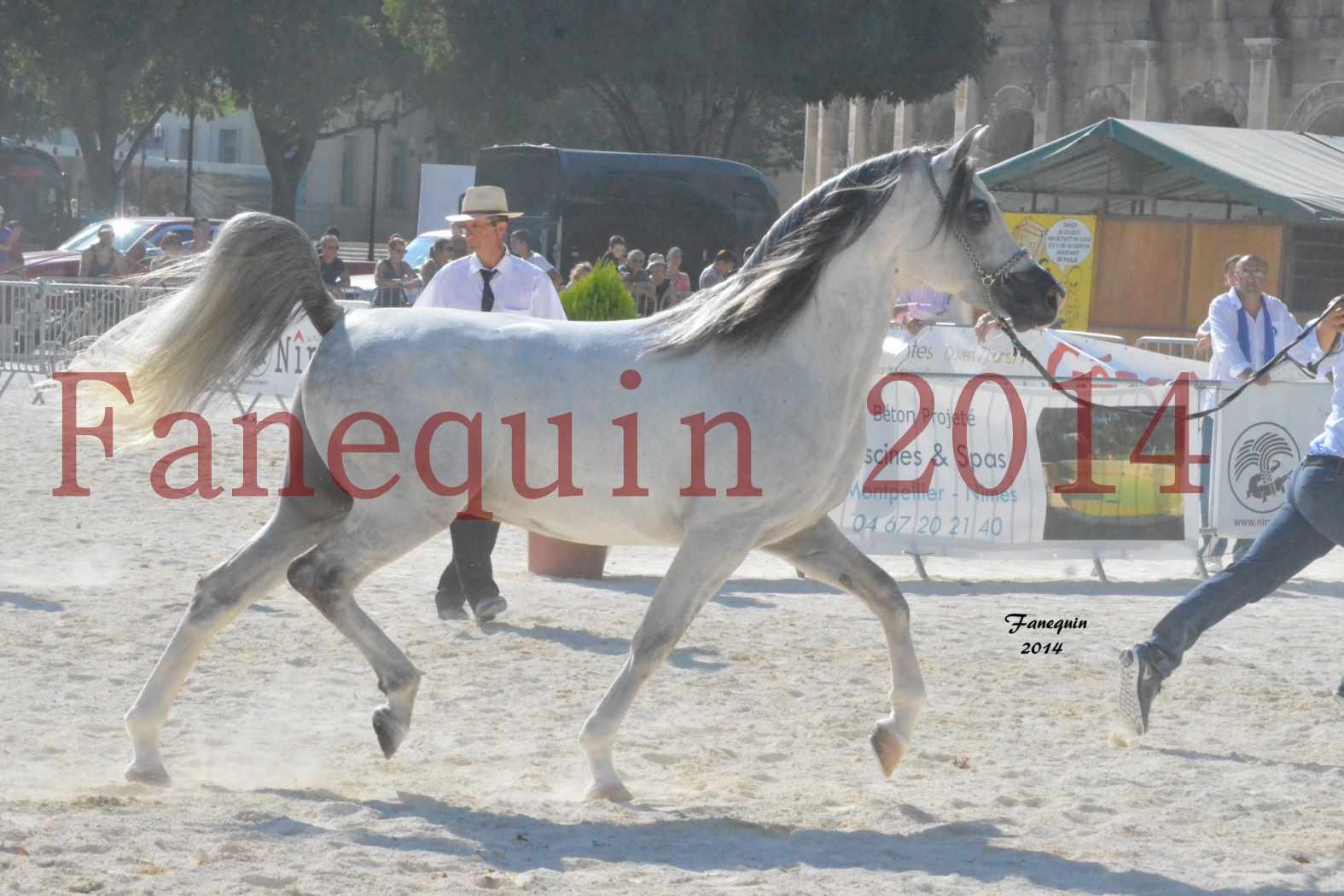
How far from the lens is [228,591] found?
557 centimetres

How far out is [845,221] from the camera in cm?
552

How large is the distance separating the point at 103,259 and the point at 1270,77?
21541 mm

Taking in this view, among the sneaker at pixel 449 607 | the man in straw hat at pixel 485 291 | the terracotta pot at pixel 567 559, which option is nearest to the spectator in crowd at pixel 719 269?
the terracotta pot at pixel 567 559

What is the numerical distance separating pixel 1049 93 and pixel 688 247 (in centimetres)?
1570

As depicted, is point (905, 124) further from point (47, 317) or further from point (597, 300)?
point (597, 300)

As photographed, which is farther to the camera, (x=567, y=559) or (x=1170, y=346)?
(x=1170, y=346)

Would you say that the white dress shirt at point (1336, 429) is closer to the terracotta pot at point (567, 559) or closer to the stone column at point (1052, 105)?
the terracotta pot at point (567, 559)

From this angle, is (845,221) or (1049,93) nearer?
(845,221)

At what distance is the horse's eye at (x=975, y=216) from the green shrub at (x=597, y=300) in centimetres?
432

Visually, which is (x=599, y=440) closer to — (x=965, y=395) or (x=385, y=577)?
(x=385, y=577)

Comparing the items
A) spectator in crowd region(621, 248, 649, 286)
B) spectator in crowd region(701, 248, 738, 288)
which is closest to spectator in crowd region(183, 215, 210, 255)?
spectator in crowd region(621, 248, 649, 286)

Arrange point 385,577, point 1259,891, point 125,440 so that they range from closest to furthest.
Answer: point 1259,891, point 125,440, point 385,577

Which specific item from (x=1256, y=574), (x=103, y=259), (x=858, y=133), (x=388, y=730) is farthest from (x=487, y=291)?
(x=858, y=133)

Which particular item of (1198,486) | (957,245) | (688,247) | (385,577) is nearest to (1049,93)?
(688,247)
